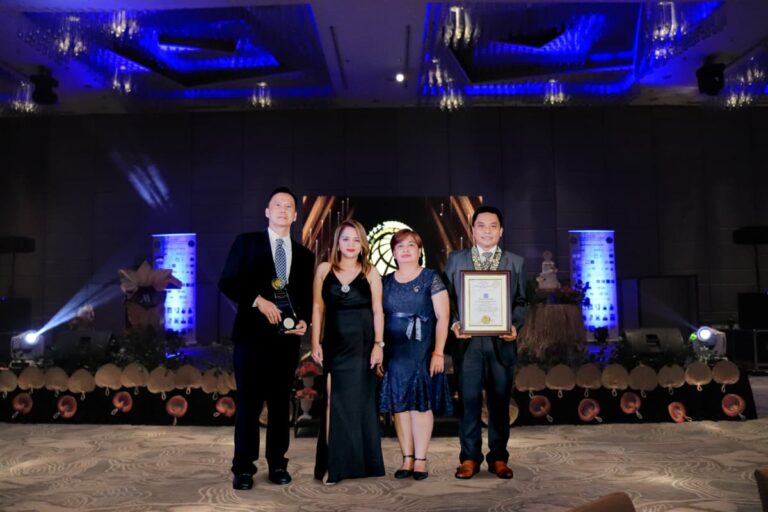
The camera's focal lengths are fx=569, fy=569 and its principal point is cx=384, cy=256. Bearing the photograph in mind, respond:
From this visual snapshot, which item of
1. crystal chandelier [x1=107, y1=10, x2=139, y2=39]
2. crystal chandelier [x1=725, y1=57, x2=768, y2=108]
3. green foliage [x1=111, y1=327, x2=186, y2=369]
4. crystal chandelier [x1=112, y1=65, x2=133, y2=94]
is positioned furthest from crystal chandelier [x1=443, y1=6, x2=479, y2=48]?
crystal chandelier [x1=112, y1=65, x2=133, y2=94]

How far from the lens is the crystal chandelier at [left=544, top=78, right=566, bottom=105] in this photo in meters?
9.83

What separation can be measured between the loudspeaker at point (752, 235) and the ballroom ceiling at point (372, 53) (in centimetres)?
232

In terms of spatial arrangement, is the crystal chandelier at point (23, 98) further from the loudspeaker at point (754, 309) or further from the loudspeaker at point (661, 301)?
the loudspeaker at point (754, 309)

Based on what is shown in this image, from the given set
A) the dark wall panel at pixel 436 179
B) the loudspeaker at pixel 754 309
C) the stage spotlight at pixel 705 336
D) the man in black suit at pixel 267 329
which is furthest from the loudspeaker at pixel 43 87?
the loudspeaker at pixel 754 309

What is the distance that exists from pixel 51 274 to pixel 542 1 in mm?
9901

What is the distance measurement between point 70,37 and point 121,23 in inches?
28.7

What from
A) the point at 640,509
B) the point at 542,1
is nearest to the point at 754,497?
the point at 640,509

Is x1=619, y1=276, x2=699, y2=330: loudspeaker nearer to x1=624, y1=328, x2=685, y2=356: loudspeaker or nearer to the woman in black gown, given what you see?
x1=624, y1=328, x2=685, y2=356: loudspeaker

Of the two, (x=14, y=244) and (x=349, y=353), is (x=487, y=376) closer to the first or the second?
(x=349, y=353)

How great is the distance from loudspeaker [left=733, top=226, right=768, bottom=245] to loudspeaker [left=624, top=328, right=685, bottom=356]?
6.52 meters

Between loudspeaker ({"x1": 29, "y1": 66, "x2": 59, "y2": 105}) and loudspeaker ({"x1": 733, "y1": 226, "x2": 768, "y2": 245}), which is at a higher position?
loudspeaker ({"x1": 29, "y1": 66, "x2": 59, "y2": 105})

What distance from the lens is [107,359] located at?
16.0 feet

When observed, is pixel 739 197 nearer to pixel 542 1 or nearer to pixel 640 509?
pixel 542 1

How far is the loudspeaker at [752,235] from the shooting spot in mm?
10234
